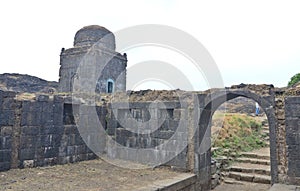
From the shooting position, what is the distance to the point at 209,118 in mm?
7930

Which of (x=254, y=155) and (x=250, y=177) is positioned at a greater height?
(x=254, y=155)

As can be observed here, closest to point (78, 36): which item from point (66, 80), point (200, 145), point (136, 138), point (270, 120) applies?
point (66, 80)

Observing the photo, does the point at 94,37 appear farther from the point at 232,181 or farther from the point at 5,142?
the point at 232,181

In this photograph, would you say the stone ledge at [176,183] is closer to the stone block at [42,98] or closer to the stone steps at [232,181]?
the stone steps at [232,181]

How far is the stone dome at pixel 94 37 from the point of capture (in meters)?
17.8

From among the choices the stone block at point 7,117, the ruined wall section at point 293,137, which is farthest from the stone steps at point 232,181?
the stone block at point 7,117

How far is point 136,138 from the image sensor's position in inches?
322

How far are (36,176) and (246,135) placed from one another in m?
11.1

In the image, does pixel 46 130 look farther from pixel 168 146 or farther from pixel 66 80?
pixel 66 80

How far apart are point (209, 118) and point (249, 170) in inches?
112

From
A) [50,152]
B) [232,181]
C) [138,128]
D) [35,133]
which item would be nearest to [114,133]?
[138,128]

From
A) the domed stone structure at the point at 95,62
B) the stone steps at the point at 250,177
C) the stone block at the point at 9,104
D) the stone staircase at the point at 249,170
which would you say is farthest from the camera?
the domed stone structure at the point at 95,62

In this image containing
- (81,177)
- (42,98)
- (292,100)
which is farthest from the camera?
(42,98)

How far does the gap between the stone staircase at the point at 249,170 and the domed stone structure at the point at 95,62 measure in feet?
33.6
